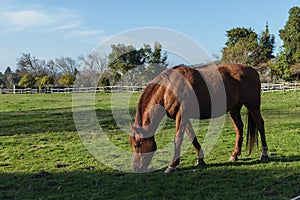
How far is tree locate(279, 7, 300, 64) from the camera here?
134ft

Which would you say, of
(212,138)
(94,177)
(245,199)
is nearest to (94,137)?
(212,138)

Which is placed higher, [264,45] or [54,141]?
[264,45]

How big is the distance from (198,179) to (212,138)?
4.56m

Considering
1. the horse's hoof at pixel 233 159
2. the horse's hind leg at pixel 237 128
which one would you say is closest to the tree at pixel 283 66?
the horse's hind leg at pixel 237 128

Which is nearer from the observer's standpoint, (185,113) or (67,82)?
(185,113)

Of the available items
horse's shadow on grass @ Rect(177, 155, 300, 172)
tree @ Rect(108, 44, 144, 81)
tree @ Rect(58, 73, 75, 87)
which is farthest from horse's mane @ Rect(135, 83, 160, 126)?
tree @ Rect(58, 73, 75, 87)

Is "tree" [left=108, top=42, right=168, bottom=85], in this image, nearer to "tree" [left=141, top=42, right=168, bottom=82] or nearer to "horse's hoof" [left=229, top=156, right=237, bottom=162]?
"tree" [left=141, top=42, right=168, bottom=82]

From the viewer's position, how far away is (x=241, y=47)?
156ft

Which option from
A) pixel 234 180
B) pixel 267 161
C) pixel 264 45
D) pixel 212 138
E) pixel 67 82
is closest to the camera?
pixel 234 180

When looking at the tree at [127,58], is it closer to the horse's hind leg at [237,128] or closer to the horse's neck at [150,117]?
the horse's hind leg at [237,128]

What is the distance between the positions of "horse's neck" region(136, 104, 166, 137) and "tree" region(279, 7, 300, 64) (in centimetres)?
Result: 3844

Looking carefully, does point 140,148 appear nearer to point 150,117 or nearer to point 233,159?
point 150,117

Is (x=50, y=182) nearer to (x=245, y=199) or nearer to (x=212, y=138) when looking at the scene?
(x=245, y=199)

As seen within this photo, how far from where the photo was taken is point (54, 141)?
396 inches
